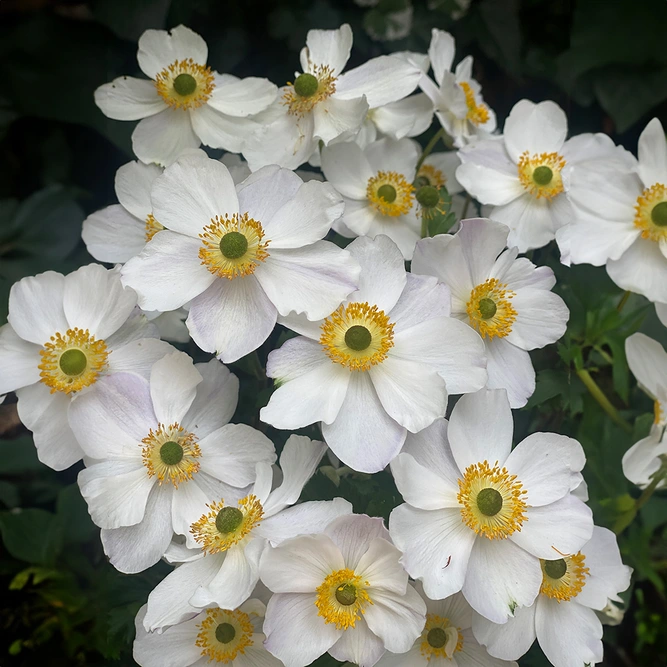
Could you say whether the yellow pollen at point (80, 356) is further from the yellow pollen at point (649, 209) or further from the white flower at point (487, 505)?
the yellow pollen at point (649, 209)

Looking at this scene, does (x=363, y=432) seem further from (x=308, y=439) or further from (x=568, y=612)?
(x=568, y=612)

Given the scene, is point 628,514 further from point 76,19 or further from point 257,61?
point 76,19

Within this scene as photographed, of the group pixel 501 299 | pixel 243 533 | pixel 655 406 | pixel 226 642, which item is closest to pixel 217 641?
pixel 226 642

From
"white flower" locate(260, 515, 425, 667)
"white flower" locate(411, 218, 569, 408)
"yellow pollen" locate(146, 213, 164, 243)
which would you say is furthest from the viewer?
"yellow pollen" locate(146, 213, 164, 243)

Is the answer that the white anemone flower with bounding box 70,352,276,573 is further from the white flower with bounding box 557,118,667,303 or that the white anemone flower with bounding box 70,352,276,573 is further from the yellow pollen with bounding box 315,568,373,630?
the white flower with bounding box 557,118,667,303

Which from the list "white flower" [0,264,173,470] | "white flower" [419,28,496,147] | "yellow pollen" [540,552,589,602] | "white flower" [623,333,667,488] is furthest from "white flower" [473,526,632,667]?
"white flower" [419,28,496,147]

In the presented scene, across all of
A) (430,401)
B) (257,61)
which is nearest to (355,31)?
(257,61)
